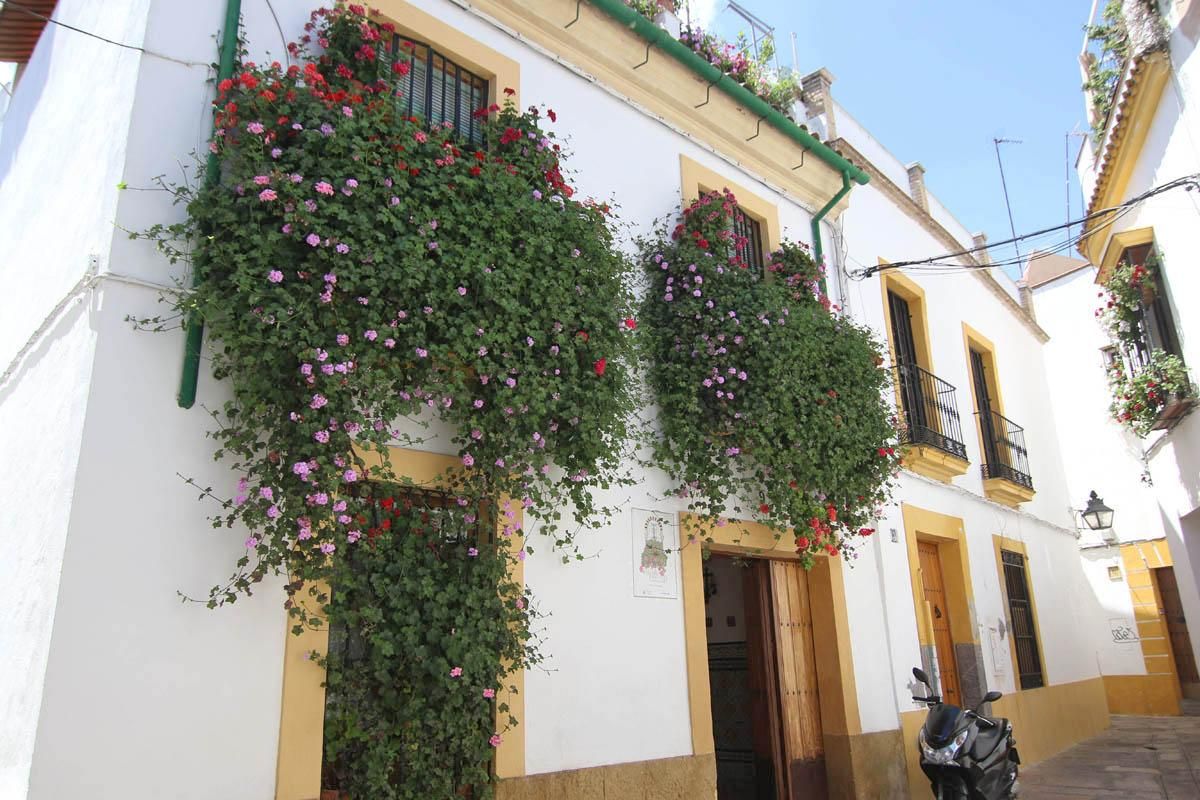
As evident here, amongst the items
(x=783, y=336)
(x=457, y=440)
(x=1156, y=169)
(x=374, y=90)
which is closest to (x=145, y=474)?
(x=457, y=440)

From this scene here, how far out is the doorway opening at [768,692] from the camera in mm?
6746

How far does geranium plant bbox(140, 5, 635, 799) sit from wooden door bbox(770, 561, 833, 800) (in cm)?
279

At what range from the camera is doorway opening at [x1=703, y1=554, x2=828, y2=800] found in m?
6.75

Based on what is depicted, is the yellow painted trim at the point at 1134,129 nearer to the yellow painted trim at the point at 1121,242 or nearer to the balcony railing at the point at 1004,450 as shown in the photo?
the yellow painted trim at the point at 1121,242

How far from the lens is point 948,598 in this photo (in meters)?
9.32

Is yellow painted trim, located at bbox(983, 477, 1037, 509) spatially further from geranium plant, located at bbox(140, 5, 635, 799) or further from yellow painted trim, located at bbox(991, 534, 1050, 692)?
geranium plant, located at bbox(140, 5, 635, 799)

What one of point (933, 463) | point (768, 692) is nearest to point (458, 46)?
point (768, 692)

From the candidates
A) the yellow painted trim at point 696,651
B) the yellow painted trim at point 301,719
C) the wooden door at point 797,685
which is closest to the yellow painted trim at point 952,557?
the wooden door at point 797,685

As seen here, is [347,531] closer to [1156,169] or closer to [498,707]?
[498,707]

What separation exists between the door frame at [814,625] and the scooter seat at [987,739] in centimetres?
92

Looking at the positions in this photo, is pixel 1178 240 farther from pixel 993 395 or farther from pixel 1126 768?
pixel 1126 768

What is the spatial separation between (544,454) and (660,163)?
304cm

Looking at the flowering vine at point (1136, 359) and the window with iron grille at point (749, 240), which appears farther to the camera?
the flowering vine at point (1136, 359)

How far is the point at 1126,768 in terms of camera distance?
898 centimetres
